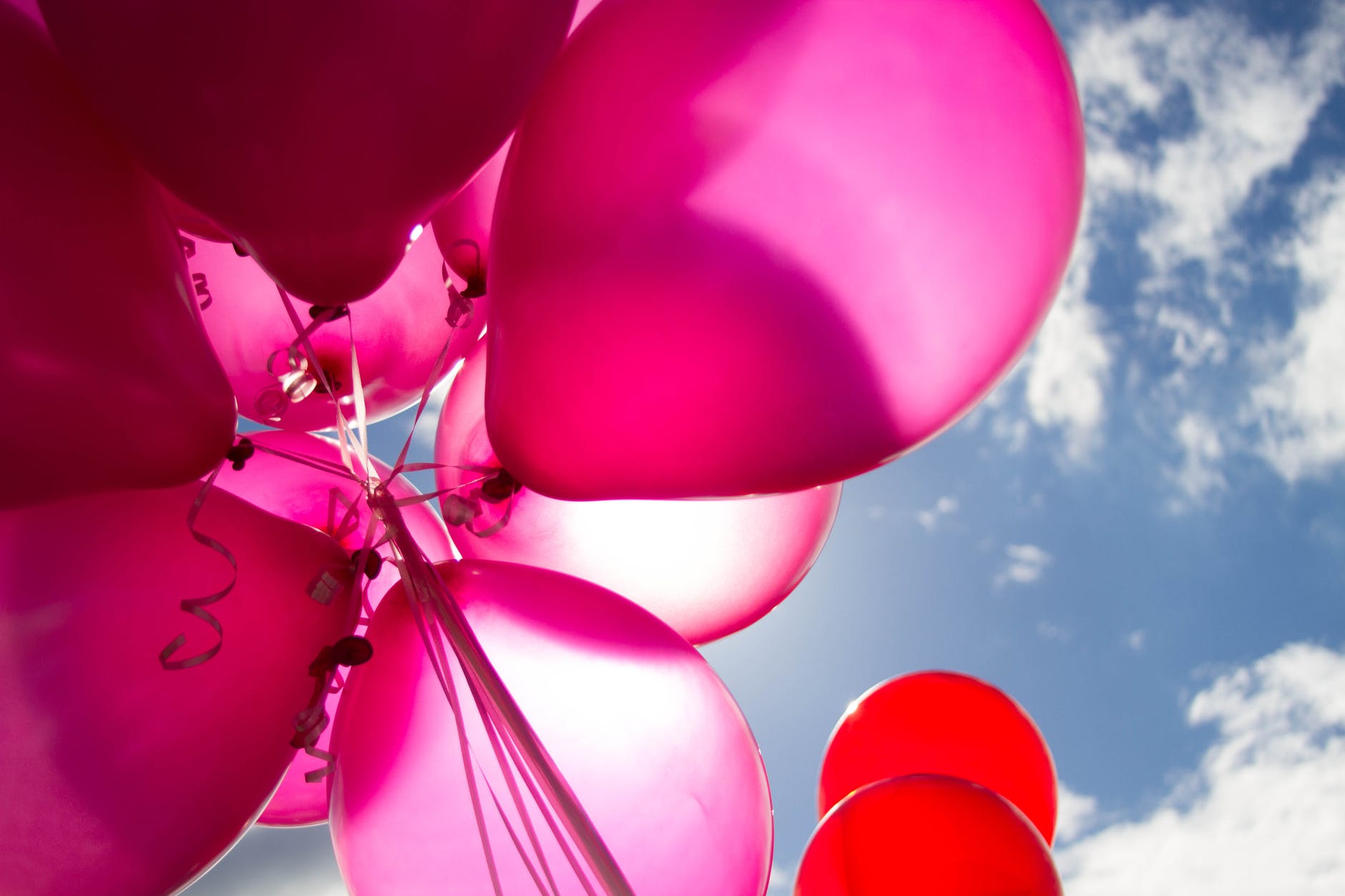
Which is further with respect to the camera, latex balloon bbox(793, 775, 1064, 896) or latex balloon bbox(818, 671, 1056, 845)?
latex balloon bbox(818, 671, 1056, 845)

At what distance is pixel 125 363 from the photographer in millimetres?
785

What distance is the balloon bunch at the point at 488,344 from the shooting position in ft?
2.41

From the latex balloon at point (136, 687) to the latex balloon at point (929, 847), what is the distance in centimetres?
69

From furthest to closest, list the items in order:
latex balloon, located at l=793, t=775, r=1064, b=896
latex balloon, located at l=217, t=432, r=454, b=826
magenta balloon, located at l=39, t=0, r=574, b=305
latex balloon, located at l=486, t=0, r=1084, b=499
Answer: latex balloon, located at l=217, t=432, r=454, b=826, latex balloon, located at l=793, t=775, r=1064, b=896, latex balloon, located at l=486, t=0, r=1084, b=499, magenta balloon, located at l=39, t=0, r=574, b=305

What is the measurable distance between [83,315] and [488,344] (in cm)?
34

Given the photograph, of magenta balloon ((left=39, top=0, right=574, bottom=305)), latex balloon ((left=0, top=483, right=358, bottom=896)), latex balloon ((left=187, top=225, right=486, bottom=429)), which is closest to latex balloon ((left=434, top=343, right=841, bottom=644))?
latex balloon ((left=187, top=225, right=486, bottom=429))

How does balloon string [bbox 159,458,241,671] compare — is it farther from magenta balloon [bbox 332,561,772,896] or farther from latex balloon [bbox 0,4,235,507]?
magenta balloon [bbox 332,561,772,896]

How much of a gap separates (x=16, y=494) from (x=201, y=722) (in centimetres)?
26

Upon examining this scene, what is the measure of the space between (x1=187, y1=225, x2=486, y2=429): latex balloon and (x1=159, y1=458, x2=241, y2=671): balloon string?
34cm

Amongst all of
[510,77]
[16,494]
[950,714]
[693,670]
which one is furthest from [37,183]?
[950,714]

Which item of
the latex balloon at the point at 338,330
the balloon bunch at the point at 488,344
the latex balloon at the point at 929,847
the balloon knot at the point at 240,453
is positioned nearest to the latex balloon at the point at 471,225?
the latex balloon at the point at 338,330

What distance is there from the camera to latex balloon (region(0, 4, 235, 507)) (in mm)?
736

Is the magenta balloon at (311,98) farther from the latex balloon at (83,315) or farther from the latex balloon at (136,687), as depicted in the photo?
the latex balloon at (136,687)

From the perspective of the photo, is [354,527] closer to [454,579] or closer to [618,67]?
[454,579]
